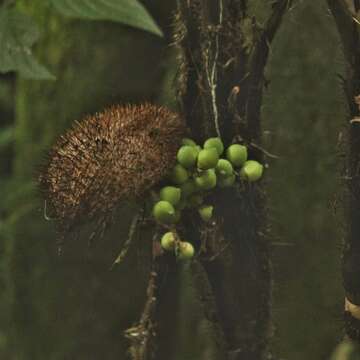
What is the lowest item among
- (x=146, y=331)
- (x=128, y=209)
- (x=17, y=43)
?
(x=146, y=331)

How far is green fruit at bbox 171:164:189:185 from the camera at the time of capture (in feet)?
2.45

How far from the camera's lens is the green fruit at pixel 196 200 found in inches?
30.2

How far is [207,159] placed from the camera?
2.43 ft

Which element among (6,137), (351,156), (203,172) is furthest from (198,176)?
(6,137)

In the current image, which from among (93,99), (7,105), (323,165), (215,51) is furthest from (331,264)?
(7,105)

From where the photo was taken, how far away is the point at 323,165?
93 centimetres

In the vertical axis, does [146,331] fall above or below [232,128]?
below

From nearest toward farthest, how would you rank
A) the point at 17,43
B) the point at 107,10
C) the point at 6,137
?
1. the point at 107,10
2. the point at 17,43
3. the point at 6,137

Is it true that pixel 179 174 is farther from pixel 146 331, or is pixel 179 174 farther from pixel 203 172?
pixel 146 331

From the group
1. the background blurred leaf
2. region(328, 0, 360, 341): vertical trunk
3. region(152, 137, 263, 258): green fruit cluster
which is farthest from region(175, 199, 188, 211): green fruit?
the background blurred leaf

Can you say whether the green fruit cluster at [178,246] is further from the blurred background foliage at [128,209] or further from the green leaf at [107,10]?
the green leaf at [107,10]

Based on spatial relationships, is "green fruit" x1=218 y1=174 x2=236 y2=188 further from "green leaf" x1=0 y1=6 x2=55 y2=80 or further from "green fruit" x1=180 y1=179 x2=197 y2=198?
"green leaf" x1=0 y1=6 x2=55 y2=80

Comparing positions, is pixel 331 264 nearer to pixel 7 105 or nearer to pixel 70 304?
pixel 70 304

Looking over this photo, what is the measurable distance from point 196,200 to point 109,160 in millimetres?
73
